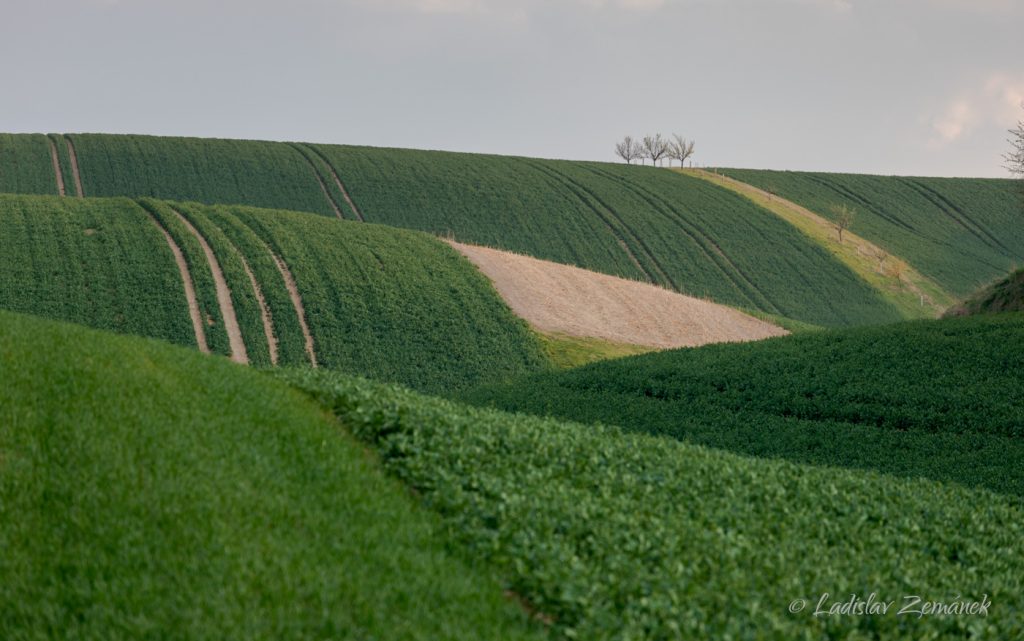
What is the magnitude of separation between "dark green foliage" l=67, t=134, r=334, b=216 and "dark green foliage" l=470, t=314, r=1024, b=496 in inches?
1904

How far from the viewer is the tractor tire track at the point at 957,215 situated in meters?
106

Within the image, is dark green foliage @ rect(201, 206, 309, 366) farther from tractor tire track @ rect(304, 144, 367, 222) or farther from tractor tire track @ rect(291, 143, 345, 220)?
tractor tire track @ rect(304, 144, 367, 222)

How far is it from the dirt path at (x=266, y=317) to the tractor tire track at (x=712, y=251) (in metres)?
42.3

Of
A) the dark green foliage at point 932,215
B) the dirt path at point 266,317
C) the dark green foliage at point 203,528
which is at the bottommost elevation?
the dirt path at point 266,317

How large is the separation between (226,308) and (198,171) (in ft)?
144

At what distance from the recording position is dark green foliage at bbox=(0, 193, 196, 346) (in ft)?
145

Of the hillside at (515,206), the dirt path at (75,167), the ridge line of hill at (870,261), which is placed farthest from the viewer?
the ridge line of hill at (870,261)

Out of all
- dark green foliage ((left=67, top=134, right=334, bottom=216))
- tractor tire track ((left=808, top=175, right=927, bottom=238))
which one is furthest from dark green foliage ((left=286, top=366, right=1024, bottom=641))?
tractor tire track ((left=808, top=175, right=927, bottom=238))

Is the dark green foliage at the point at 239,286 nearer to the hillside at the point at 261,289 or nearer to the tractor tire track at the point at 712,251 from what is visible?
the hillside at the point at 261,289

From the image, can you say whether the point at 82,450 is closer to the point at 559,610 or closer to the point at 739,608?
the point at 559,610

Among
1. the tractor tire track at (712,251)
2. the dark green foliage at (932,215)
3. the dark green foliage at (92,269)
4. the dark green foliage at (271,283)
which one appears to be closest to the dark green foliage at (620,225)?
the tractor tire track at (712,251)

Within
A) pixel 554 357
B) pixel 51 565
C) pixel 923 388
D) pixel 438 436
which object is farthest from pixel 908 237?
pixel 51 565

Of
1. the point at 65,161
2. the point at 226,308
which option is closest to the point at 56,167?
the point at 65,161

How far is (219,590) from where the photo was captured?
1032 cm
